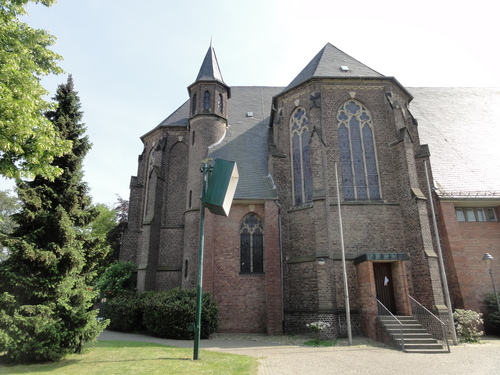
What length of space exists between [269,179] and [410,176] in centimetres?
703

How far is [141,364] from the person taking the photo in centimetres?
845

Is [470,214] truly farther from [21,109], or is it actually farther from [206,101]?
[21,109]

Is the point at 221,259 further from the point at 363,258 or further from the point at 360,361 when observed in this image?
the point at 360,361

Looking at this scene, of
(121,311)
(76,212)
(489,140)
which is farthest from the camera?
(489,140)

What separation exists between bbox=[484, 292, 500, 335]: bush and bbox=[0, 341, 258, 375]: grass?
12.1 m

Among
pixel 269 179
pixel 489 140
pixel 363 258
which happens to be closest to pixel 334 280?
pixel 363 258

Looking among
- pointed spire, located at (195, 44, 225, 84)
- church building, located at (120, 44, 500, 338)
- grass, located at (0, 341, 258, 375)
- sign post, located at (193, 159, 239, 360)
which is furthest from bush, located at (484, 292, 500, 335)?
A: pointed spire, located at (195, 44, 225, 84)

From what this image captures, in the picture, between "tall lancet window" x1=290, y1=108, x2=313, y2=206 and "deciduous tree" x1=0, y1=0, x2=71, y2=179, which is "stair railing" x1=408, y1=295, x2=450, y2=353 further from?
"deciduous tree" x1=0, y1=0, x2=71, y2=179

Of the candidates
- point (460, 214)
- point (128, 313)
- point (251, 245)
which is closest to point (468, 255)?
point (460, 214)

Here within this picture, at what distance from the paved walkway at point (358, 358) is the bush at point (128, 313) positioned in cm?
429

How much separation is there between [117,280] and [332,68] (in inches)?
694

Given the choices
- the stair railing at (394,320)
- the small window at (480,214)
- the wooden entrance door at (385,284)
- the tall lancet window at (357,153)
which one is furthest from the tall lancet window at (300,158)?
the small window at (480,214)

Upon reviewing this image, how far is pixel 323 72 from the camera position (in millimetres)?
18625

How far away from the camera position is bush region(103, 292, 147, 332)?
1702 centimetres
